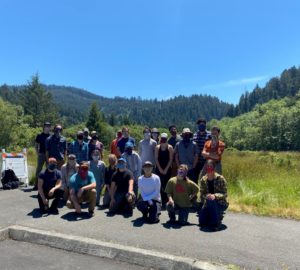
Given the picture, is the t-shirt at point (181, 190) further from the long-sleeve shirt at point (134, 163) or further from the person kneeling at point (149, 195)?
the long-sleeve shirt at point (134, 163)

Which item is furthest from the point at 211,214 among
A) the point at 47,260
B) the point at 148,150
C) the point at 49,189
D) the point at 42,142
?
the point at 42,142

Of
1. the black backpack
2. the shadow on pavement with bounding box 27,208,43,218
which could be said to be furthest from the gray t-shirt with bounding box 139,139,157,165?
the black backpack

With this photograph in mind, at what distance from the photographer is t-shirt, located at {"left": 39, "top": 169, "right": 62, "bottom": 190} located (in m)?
9.26

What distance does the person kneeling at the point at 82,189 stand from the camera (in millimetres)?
8938

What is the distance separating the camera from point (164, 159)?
9594mm

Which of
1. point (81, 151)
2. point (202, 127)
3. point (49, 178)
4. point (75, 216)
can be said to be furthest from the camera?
point (81, 151)

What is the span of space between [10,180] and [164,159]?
5976 millimetres

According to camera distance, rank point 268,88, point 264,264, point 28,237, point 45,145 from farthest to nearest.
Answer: point 268,88, point 45,145, point 28,237, point 264,264

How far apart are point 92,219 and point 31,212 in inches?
71.2

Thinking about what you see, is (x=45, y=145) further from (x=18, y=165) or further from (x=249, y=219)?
(x=249, y=219)

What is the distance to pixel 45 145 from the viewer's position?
37.7ft

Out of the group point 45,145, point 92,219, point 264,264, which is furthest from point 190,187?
point 45,145

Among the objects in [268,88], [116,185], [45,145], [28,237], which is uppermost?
[268,88]

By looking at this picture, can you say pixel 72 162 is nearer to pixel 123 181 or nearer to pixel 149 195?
pixel 123 181
